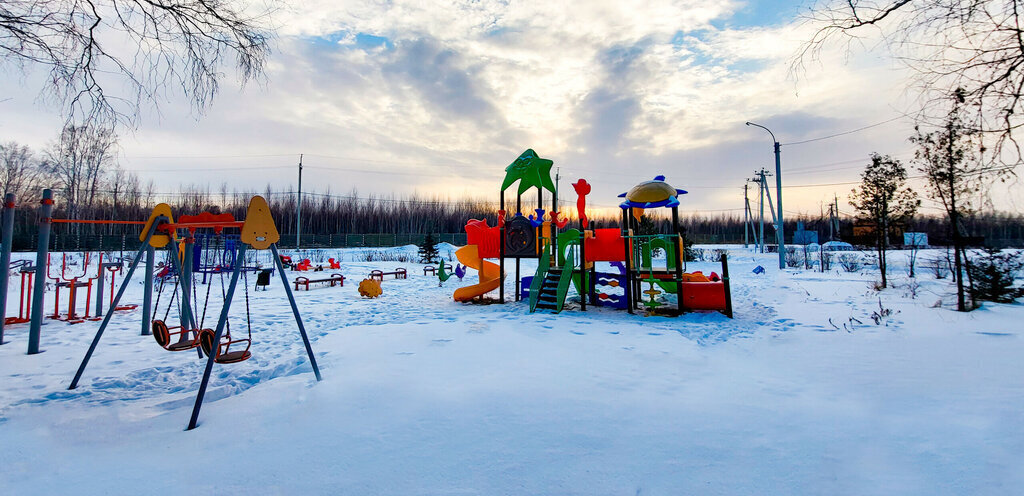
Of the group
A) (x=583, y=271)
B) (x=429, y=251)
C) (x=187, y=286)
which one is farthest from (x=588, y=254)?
(x=429, y=251)

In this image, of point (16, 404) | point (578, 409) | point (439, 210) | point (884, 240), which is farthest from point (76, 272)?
point (439, 210)

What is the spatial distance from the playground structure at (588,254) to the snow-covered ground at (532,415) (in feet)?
8.19

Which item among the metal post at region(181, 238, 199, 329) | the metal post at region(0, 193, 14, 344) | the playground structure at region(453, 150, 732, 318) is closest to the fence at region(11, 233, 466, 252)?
the metal post at region(0, 193, 14, 344)

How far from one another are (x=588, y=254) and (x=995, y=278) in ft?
25.0

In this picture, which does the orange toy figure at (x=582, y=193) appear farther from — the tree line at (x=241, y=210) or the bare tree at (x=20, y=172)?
the bare tree at (x=20, y=172)

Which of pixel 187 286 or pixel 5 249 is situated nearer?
pixel 187 286

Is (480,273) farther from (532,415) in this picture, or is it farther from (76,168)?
(76,168)

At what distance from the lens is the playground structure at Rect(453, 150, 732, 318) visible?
29.2 feet

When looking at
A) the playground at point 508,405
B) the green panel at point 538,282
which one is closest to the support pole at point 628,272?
the playground at point 508,405

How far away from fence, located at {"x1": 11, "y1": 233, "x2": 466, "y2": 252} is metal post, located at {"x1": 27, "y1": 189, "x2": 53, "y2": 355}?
25.4m

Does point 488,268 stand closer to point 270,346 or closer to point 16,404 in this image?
point 270,346

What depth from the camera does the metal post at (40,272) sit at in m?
5.34

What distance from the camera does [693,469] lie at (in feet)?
8.13

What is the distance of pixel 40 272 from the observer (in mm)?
5598
